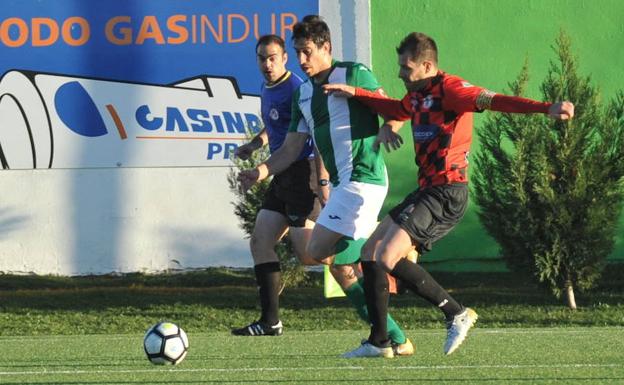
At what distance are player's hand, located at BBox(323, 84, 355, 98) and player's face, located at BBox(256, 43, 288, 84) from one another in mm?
1409

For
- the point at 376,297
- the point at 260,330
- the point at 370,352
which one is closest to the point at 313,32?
the point at 376,297

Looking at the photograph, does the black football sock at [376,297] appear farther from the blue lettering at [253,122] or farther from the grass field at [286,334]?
the blue lettering at [253,122]

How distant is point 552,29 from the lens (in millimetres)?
14281

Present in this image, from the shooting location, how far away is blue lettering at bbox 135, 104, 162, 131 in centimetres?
1420

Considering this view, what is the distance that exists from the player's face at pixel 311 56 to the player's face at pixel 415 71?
0.69 metres

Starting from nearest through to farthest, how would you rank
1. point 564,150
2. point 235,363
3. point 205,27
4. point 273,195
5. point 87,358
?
point 235,363 < point 87,358 < point 273,195 < point 564,150 < point 205,27

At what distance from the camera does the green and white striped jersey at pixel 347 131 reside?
24.6 feet

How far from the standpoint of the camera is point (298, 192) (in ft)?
28.5

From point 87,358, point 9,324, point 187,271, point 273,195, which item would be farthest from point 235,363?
point 187,271

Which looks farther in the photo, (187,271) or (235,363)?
(187,271)

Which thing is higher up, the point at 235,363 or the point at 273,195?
the point at 273,195

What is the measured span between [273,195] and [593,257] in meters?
5.36

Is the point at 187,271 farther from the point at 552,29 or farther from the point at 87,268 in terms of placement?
the point at 552,29

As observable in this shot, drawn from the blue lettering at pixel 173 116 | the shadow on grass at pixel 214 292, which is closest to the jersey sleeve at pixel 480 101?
the shadow on grass at pixel 214 292
